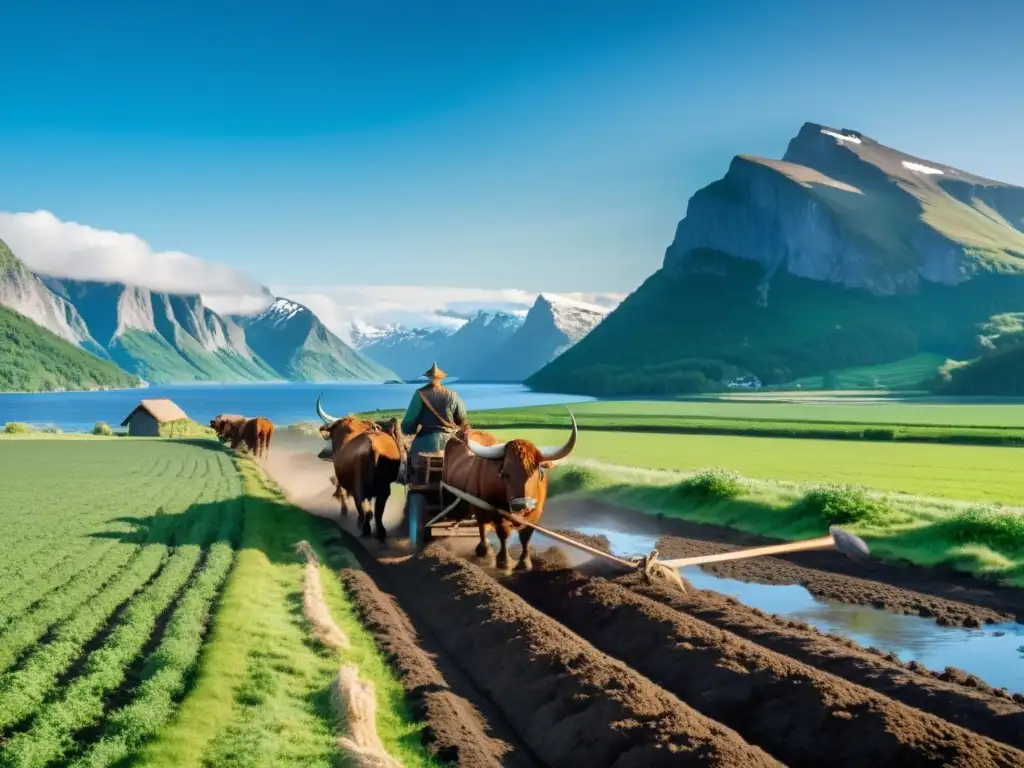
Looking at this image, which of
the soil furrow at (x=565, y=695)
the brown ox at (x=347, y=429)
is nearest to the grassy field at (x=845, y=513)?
the brown ox at (x=347, y=429)

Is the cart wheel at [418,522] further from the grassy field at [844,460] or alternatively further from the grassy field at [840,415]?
the grassy field at [840,415]

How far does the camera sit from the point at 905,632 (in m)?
15.6

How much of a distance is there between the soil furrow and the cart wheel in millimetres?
5287

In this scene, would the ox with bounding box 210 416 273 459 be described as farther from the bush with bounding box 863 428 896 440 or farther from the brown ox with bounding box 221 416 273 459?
the bush with bounding box 863 428 896 440

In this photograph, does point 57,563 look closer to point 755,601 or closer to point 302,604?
point 302,604

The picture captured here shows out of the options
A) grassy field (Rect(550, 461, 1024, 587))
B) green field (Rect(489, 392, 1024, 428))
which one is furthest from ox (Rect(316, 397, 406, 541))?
green field (Rect(489, 392, 1024, 428))

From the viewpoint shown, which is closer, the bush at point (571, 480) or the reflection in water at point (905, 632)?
the reflection in water at point (905, 632)

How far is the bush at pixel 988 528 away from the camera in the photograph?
21.0 metres

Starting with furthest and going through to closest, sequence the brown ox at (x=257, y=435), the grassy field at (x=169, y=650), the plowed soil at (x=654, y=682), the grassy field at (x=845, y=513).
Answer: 1. the brown ox at (x=257, y=435)
2. the grassy field at (x=845, y=513)
3. the grassy field at (x=169, y=650)
4. the plowed soil at (x=654, y=682)

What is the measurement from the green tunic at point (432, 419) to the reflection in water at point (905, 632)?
755 centimetres

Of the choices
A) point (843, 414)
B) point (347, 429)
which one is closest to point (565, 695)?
point (347, 429)

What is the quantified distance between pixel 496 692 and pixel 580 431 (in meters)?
70.1

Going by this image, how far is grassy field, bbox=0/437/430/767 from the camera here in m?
8.93

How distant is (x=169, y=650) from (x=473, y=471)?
8.92 meters
